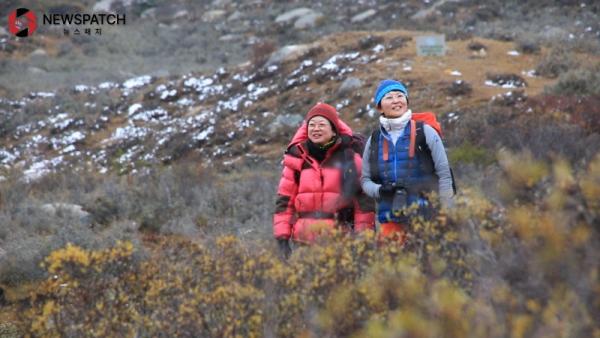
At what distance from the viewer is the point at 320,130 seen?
377 centimetres

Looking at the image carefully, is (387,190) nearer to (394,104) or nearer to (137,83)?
(394,104)

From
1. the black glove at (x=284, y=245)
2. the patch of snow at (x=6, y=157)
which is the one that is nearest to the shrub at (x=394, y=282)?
the black glove at (x=284, y=245)

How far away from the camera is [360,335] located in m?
1.97

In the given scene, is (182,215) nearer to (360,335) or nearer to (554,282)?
(360,335)

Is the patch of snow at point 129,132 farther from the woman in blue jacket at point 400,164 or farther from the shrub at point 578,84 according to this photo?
the woman in blue jacket at point 400,164

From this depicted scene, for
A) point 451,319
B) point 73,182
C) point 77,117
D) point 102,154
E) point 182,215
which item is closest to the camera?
point 451,319

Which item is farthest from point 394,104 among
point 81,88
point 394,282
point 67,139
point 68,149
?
point 81,88

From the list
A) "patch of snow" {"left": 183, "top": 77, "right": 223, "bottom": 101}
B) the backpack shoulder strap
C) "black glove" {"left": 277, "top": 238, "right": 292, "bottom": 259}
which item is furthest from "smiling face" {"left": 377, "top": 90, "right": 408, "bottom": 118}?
"patch of snow" {"left": 183, "top": 77, "right": 223, "bottom": 101}

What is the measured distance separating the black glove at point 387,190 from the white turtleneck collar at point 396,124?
0.26 metres

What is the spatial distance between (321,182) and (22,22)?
3456 centimetres

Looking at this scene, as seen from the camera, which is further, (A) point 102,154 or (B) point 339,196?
(A) point 102,154

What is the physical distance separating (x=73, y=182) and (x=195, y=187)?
2.51 meters

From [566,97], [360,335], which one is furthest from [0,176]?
[360,335]

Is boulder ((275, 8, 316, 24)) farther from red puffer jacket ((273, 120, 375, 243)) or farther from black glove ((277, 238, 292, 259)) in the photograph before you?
black glove ((277, 238, 292, 259))
